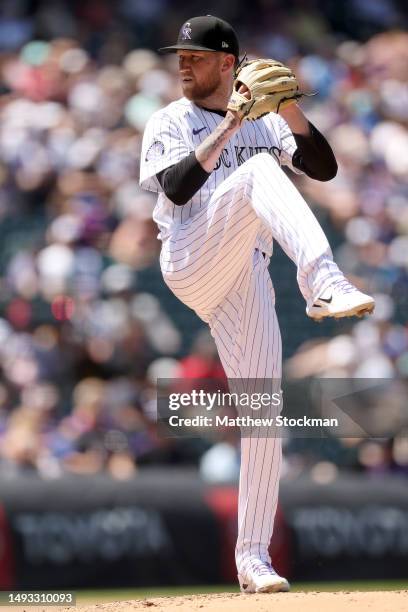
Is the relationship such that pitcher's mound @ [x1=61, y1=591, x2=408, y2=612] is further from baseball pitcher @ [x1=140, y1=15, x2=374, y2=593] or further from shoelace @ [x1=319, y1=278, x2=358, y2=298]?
shoelace @ [x1=319, y1=278, x2=358, y2=298]

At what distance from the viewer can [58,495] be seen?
227 inches

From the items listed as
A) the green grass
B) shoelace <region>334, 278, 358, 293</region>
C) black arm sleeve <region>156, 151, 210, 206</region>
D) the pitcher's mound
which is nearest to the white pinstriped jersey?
black arm sleeve <region>156, 151, 210, 206</region>

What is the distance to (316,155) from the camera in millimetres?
3658

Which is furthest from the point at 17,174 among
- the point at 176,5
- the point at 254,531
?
the point at 254,531

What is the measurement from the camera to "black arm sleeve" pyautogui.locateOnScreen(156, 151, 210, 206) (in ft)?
11.1

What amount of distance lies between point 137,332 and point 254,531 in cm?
272

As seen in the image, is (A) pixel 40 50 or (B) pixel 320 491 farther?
(A) pixel 40 50

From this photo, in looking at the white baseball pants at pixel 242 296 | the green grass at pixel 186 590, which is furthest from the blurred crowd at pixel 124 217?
the white baseball pants at pixel 242 296

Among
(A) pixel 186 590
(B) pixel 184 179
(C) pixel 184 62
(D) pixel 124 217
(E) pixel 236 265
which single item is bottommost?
(A) pixel 186 590

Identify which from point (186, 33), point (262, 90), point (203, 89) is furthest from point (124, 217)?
point (262, 90)

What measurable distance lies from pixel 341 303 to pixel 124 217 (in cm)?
363

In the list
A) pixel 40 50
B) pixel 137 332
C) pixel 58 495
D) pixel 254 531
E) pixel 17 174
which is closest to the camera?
pixel 254 531

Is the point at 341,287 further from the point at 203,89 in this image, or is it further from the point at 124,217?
the point at 124,217

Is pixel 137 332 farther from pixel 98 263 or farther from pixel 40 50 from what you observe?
pixel 40 50
